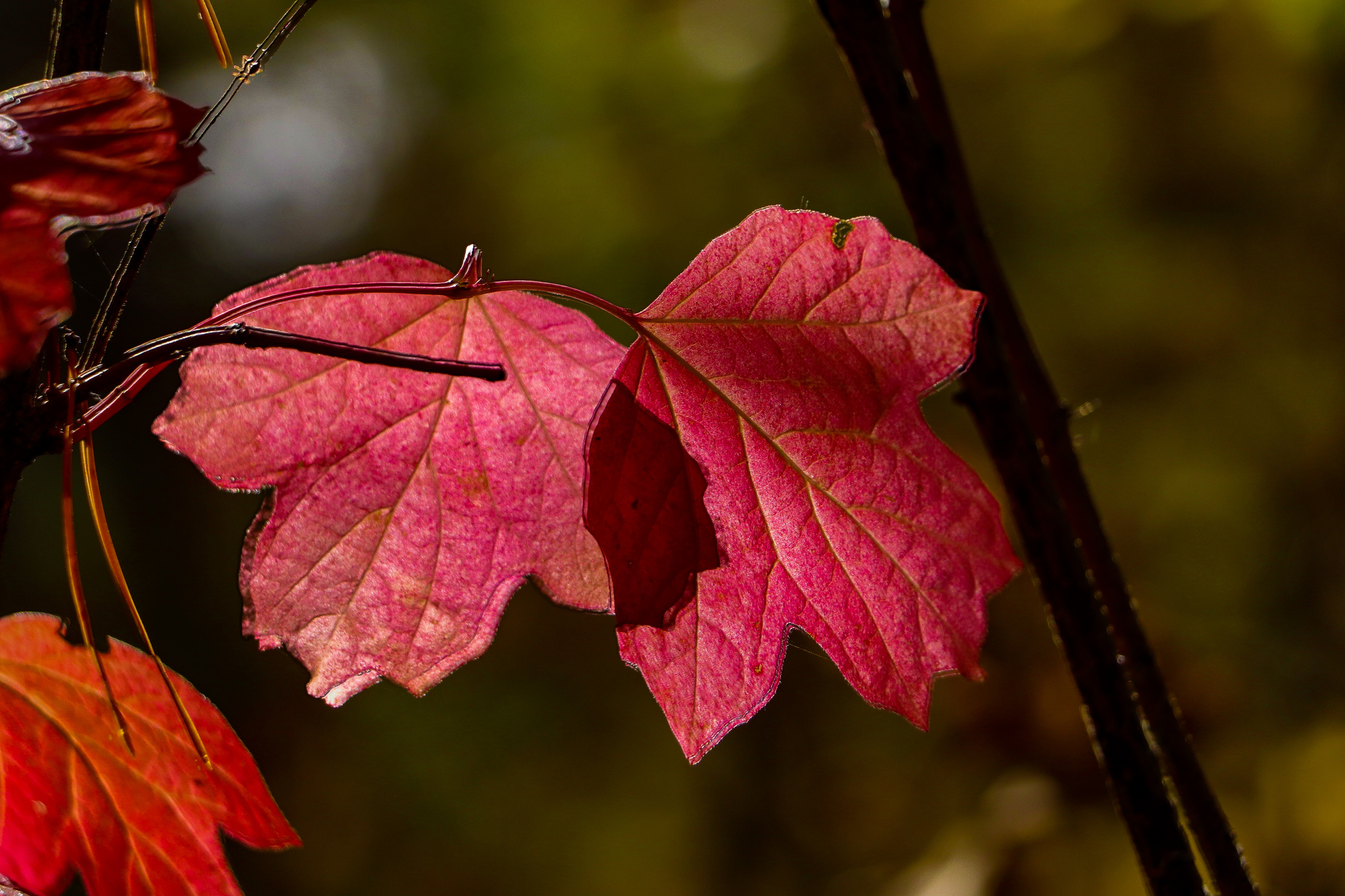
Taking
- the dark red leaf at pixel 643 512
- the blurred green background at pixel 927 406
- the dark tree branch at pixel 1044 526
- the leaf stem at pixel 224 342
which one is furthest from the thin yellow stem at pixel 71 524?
the blurred green background at pixel 927 406

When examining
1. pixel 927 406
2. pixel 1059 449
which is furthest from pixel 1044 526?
pixel 927 406

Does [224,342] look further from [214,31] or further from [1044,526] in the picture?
[1044,526]

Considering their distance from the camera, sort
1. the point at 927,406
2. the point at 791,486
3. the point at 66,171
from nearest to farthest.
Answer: the point at 66,171 < the point at 791,486 < the point at 927,406

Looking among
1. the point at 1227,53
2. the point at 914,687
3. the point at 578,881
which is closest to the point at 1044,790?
the point at 578,881

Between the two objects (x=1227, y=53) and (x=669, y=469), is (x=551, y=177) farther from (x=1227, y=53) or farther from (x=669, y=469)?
(x=669, y=469)

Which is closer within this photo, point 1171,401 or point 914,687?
point 914,687

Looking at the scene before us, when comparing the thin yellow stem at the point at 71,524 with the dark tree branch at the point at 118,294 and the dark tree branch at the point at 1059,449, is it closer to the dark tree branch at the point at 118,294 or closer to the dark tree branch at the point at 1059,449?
the dark tree branch at the point at 118,294
